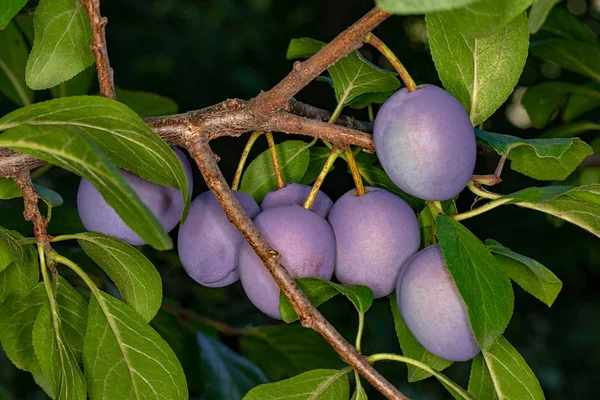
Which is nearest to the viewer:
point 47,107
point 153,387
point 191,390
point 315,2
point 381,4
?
point 381,4

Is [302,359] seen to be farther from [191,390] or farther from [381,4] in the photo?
[381,4]

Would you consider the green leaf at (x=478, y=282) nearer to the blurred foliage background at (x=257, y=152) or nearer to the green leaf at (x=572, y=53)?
the blurred foliage background at (x=257, y=152)

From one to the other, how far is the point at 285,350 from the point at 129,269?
2.12 ft

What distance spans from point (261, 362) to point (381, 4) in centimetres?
99

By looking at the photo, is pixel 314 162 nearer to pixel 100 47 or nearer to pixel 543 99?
pixel 100 47

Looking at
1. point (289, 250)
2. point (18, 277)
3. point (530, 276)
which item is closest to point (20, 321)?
point (18, 277)

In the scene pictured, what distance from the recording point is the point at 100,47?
648 mm

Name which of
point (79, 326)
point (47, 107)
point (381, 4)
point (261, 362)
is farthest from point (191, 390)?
point (381, 4)

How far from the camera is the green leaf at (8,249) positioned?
0.65 m

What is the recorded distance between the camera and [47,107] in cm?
53

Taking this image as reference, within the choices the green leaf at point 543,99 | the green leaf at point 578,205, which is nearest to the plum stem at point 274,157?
the green leaf at point 578,205

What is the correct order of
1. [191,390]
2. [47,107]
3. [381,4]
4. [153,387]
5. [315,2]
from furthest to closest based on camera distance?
[315,2] → [191,390] → [153,387] → [47,107] → [381,4]

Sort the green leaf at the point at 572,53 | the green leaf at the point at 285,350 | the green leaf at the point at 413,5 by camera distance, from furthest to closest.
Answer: the green leaf at the point at 285,350, the green leaf at the point at 572,53, the green leaf at the point at 413,5

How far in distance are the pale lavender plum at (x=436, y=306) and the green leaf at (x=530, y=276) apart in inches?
2.2
